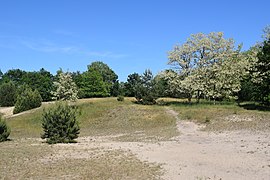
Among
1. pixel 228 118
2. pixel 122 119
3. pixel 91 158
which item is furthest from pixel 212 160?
pixel 122 119

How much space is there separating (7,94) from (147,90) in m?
42.6

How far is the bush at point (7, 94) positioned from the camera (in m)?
75.0

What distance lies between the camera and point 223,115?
33844mm

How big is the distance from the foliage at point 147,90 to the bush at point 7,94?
39667 mm

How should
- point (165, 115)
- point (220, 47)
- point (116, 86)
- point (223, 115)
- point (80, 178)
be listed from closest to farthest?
point (80, 178) → point (223, 115) → point (165, 115) → point (220, 47) → point (116, 86)

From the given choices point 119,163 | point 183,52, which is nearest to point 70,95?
point 183,52

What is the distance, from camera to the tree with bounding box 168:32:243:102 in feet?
155

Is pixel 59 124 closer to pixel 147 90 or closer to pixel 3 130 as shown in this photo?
pixel 3 130

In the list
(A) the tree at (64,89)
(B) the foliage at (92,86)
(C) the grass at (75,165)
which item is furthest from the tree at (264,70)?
(B) the foliage at (92,86)

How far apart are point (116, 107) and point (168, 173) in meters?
33.8

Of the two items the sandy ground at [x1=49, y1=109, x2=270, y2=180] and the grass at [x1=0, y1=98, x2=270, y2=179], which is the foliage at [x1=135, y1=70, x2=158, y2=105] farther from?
the sandy ground at [x1=49, y1=109, x2=270, y2=180]

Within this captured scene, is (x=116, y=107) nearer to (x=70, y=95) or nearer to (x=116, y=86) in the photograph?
(x=70, y=95)

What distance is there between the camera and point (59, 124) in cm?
2181

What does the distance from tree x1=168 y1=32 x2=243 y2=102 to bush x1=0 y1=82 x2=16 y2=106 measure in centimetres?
4452
